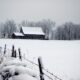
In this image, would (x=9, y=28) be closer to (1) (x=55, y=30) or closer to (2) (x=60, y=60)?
(1) (x=55, y=30)

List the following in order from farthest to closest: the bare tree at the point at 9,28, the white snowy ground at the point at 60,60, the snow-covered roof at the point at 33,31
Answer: the bare tree at the point at 9,28
the snow-covered roof at the point at 33,31
the white snowy ground at the point at 60,60

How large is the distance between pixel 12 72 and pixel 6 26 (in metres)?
60.5

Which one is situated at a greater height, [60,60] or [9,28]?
[60,60]

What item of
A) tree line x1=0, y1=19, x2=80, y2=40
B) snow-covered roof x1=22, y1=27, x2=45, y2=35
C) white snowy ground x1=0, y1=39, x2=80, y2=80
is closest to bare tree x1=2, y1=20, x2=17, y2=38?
tree line x1=0, y1=19, x2=80, y2=40

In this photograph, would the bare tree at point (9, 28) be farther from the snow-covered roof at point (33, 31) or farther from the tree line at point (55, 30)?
the snow-covered roof at point (33, 31)

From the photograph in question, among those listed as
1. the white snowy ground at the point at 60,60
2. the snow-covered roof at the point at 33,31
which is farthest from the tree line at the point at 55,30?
the white snowy ground at the point at 60,60

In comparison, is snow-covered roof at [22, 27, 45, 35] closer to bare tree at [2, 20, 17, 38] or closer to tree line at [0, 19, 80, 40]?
tree line at [0, 19, 80, 40]

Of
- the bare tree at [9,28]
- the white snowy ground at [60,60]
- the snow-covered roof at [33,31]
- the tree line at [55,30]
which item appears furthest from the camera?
the bare tree at [9,28]

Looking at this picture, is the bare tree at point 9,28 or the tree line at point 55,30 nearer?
the tree line at point 55,30

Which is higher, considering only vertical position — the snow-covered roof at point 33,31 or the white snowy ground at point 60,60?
the white snowy ground at point 60,60

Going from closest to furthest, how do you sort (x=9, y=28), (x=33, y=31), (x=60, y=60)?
(x=60, y=60), (x=33, y=31), (x=9, y=28)

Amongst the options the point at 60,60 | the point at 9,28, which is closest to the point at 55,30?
the point at 9,28

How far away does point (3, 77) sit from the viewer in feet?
16.9

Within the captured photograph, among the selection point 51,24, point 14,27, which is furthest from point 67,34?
point 14,27
